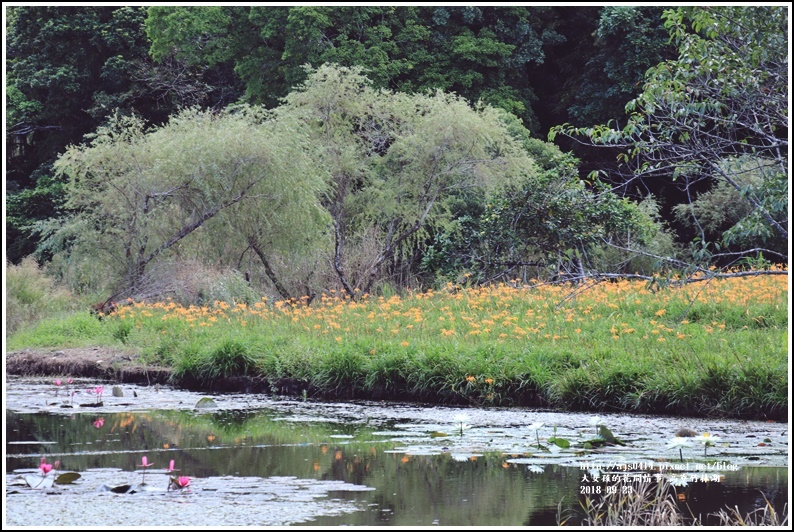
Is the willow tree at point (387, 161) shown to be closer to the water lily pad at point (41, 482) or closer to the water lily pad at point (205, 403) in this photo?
the water lily pad at point (205, 403)

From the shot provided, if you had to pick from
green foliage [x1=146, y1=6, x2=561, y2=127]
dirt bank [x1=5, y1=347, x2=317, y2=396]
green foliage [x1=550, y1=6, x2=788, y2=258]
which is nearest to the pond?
dirt bank [x1=5, y1=347, x2=317, y2=396]

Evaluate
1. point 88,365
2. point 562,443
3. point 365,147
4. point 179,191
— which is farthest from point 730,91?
point 365,147

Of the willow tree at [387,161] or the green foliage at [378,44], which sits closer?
the willow tree at [387,161]

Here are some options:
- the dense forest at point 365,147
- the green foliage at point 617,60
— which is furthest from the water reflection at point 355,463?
the green foliage at point 617,60

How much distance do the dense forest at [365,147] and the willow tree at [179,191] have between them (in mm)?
38

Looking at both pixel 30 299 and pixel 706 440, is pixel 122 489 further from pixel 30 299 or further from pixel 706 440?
pixel 30 299

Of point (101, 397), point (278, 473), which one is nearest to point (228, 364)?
point (101, 397)

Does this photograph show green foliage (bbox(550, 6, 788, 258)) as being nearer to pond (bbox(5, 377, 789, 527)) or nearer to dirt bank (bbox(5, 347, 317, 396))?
pond (bbox(5, 377, 789, 527))

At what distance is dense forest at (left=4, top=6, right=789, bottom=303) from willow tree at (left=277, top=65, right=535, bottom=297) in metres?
0.05

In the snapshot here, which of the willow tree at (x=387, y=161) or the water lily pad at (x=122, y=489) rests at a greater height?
the willow tree at (x=387, y=161)

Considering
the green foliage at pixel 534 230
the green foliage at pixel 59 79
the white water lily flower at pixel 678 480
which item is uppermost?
the green foliage at pixel 59 79

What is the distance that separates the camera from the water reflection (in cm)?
616

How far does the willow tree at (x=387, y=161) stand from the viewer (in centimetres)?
1912

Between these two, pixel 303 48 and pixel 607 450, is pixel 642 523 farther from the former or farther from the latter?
pixel 303 48
